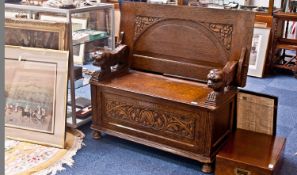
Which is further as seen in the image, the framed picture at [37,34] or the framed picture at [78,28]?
the framed picture at [78,28]

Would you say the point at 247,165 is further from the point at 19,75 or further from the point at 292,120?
the point at 19,75

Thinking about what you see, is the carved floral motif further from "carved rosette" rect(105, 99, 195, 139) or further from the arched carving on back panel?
"carved rosette" rect(105, 99, 195, 139)

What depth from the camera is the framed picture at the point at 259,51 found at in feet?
14.6

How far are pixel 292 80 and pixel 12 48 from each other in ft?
11.1

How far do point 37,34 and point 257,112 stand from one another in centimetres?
170

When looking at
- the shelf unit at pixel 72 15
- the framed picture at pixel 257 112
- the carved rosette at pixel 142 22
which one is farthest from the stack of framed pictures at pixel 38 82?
the framed picture at pixel 257 112

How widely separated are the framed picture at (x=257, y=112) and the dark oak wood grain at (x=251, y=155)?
0.24 feet

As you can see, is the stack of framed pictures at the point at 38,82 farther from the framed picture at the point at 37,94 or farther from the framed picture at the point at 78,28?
the framed picture at the point at 78,28

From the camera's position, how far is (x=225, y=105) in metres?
2.36

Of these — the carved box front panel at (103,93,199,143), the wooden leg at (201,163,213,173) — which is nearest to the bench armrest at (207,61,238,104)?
the carved box front panel at (103,93,199,143)

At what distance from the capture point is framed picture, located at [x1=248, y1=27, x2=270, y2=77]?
4.45m

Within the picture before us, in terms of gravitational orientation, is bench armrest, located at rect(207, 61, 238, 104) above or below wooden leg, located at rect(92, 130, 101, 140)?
above

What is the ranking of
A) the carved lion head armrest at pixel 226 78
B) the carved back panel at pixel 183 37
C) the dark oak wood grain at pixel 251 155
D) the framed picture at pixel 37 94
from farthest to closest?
the framed picture at pixel 37 94 → the carved back panel at pixel 183 37 → the carved lion head armrest at pixel 226 78 → the dark oak wood grain at pixel 251 155

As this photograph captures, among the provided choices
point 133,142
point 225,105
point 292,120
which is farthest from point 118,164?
point 292,120
